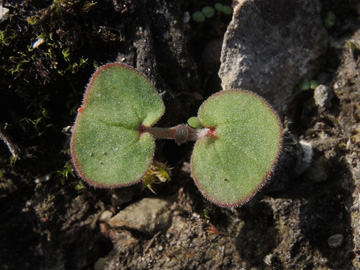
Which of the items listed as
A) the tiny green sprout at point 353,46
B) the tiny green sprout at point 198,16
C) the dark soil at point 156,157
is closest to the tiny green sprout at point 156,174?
the dark soil at point 156,157

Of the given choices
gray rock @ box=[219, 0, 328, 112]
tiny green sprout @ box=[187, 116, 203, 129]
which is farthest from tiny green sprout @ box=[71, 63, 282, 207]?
gray rock @ box=[219, 0, 328, 112]

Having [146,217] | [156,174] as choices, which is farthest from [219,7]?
[146,217]

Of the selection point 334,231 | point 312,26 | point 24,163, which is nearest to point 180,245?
point 334,231

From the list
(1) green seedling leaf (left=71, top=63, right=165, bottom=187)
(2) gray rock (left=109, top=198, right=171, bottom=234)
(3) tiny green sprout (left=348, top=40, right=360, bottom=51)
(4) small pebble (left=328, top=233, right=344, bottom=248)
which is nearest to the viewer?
(1) green seedling leaf (left=71, top=63, right=165, bottom=187)

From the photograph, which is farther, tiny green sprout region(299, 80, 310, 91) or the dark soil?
tiny green sprout region(299, 80, 310, 91)

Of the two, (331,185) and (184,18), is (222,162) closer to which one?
(331,185)

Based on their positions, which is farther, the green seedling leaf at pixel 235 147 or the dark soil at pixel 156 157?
the dark soil at pixel 156 157

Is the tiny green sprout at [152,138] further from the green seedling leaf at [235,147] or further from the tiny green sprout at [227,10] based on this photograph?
the tiny green sprout at [227,10]

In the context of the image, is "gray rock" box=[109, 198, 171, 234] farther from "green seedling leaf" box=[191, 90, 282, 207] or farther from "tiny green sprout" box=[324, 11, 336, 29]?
"tiny green sprout" box=[324, 11, 336, 29]
